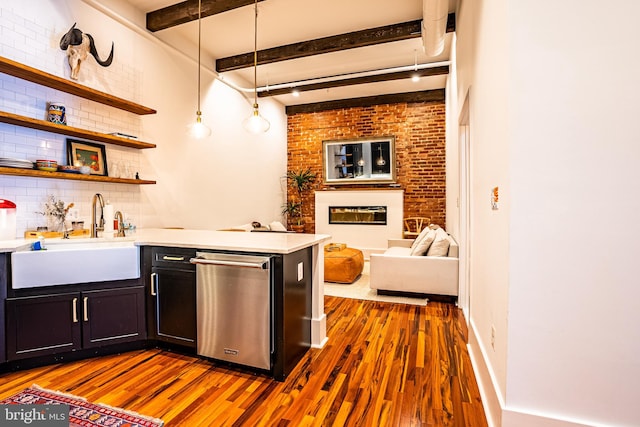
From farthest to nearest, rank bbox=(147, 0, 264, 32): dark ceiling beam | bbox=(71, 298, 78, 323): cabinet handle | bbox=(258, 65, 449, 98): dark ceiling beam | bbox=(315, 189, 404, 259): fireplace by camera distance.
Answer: bbox=(315, 189, 404, 259): fireplace < bbox=(258, 65, 449, 98): dark ceiling beam < bbox=(147, 0, 264, 32): dark ceiling beam < bbox=(71, 298, 78, 323): cabinet handle

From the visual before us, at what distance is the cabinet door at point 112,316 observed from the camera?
2.30 m

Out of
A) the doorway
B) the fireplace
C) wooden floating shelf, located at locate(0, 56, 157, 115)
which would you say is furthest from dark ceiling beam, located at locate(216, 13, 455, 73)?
the fireplace

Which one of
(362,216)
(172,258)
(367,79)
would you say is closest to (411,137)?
(367,79)

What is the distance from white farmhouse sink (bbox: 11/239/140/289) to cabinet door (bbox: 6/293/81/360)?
0.40 ft

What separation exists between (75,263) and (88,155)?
1475 mm

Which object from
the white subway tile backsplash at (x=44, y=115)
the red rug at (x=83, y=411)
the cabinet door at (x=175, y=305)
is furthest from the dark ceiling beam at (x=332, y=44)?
the red rug at (x=83, y=411)

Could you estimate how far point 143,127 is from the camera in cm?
383

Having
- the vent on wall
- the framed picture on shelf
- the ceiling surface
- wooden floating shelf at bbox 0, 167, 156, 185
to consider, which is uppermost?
the ceiling surface

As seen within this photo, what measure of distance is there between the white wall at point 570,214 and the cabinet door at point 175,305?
6.62ft

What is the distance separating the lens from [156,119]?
4.02 m

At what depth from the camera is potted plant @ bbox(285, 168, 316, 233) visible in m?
7.42

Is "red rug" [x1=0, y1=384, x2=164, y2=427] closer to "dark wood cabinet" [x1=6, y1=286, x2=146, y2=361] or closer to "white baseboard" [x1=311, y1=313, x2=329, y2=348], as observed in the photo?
"dark wood cabinet" [x1=6, y1=286, x2=146, y2=361]

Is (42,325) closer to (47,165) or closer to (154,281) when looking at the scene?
(154,281)

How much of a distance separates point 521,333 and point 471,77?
2044mm
